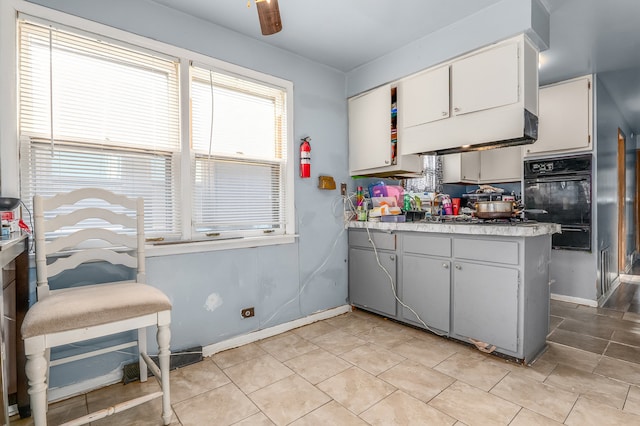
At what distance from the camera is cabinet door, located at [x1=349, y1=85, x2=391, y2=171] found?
3.08 metres

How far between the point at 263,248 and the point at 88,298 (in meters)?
1.38

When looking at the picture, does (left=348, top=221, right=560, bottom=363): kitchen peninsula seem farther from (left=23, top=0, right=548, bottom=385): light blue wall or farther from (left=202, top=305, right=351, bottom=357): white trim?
(left=23, top=0, right=548, bottom=385): light blue wall

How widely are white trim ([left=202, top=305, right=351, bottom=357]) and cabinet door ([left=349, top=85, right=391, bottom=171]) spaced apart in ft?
4.90

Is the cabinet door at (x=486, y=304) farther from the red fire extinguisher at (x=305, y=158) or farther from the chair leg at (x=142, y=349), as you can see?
the chair leg at (x=142, y=349)

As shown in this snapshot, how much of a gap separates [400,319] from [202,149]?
2226 mm

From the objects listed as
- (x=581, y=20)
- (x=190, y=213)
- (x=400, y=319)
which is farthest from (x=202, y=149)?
(x=581, y=20)

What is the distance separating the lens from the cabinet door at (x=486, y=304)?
221 centimetres

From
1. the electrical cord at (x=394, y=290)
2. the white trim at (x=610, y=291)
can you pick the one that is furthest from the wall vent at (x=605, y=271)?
the electrical cord at (x=394, y=290)

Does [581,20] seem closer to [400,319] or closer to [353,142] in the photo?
[353,142]

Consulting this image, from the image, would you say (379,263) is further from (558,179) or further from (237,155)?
(558,179)

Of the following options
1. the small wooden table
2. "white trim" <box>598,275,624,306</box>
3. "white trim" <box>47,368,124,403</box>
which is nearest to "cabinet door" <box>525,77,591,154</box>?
"white trim" <box>598,275,624,306</box>

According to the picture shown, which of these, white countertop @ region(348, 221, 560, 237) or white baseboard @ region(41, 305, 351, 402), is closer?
white baseboard @ region(41, 305, 351, 402)

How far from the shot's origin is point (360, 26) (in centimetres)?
255

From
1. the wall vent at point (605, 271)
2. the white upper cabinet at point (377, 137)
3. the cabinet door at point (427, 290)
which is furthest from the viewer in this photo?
the wall vent at point (605, 271)
